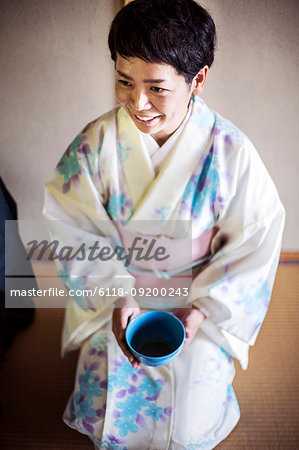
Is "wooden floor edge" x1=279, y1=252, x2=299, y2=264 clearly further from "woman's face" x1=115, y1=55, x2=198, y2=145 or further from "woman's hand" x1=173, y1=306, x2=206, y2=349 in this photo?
"woman's face" x1=115, y1=55, x2=198, y2=145

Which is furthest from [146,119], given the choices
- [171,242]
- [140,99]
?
[171,242]

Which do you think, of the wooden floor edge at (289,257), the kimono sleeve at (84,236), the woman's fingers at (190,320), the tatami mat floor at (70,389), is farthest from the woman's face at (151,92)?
the wooden floor edge at (289,257)

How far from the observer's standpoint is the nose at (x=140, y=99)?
2.96 ft

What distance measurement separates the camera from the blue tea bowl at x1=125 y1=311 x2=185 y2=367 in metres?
1.05

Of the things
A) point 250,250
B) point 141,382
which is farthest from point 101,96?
point 141,382

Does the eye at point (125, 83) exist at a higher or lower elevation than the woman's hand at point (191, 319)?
higher

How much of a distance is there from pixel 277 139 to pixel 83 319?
113cm

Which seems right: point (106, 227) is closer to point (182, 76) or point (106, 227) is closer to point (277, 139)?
point (182, 76)

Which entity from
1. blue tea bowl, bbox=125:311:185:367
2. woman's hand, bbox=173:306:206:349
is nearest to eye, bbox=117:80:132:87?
blue tea bowl, bbox=125:311:185:367

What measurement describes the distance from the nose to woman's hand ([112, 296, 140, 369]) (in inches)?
24.4

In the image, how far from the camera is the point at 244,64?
1.41m

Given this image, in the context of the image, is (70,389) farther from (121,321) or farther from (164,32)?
(164,32)

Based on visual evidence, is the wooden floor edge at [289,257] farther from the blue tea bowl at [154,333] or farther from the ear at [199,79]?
the ear at [199,79]

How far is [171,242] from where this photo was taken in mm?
1227
